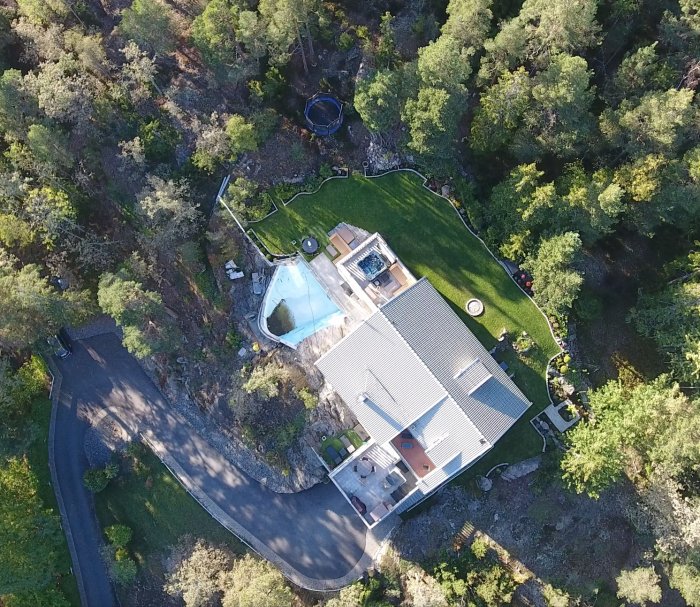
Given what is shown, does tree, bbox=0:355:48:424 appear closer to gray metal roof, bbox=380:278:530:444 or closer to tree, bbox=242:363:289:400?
tree, bbox=242:363:289:400

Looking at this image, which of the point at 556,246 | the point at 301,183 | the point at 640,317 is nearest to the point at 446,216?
the point at 556,246

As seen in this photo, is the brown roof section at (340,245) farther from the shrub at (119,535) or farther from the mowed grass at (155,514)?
the shrub at (119,535)

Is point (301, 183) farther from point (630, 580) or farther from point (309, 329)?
point (630, 580)

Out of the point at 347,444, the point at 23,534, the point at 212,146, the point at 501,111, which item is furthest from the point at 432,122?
the point at 23,534

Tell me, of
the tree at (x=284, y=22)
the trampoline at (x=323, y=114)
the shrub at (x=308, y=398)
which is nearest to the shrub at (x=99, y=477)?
the shrub at (x=308, y=398)

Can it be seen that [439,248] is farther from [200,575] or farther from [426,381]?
[200,575]

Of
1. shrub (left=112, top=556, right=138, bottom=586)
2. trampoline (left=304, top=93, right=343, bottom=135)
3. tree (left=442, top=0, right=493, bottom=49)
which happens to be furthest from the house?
shrub (left=112, top=556, right=138, bottom=586)

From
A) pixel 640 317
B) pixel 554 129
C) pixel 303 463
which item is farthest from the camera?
pixel 303 463
